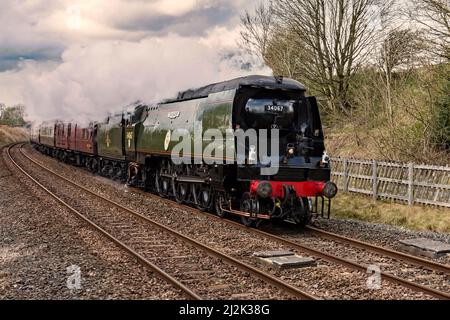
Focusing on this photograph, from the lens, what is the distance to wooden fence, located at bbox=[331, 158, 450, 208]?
12790 mm

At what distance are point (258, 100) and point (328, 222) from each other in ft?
10.6

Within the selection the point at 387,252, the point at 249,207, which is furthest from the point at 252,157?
the point at 387,252

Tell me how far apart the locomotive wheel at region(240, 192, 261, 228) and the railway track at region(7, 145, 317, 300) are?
5.15 feet

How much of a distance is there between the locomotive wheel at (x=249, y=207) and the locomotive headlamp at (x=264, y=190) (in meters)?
0.54

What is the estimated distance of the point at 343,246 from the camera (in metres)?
9.45

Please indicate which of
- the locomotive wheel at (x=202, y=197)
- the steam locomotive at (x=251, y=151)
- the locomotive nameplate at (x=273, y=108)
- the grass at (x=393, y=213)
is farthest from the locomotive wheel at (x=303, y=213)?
the grass at (x=393, y=213)

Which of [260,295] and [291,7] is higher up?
[291,7]

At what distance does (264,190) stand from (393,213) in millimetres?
4479

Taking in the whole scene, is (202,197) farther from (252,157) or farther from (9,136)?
(9,136)

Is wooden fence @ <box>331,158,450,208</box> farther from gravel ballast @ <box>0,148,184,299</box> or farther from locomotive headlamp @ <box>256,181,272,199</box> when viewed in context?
gravel ballast @ <box>0,148,184,299</box>

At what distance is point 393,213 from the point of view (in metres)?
13.0
